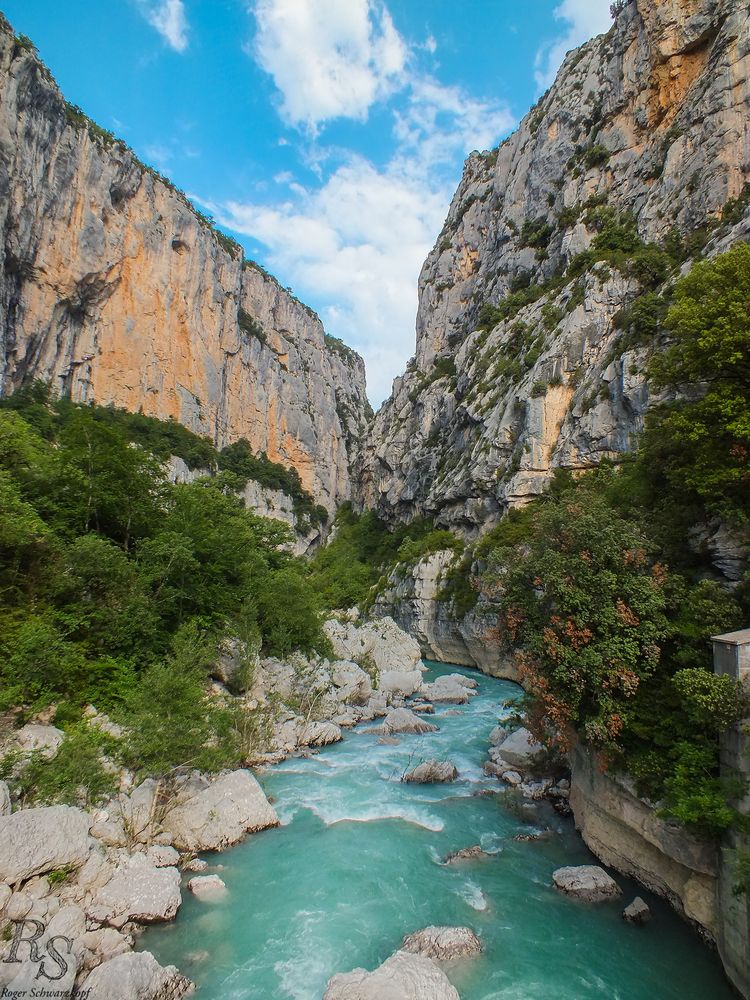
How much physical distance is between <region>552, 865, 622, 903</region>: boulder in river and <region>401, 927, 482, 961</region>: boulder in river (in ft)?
6.71

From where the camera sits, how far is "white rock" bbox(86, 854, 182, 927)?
693 centimetres

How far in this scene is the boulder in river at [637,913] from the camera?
7.54m

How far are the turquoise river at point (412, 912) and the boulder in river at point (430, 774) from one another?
546mm

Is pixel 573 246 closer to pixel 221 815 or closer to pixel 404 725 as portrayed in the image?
pixel 404 725

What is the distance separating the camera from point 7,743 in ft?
29.0

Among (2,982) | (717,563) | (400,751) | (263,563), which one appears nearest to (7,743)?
(2,982)

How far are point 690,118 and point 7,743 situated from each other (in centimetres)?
4185

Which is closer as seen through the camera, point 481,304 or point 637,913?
point 637,913

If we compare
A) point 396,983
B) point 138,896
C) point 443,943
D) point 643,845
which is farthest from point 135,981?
point 643,845

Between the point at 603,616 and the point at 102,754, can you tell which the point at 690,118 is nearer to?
the point at 603,616

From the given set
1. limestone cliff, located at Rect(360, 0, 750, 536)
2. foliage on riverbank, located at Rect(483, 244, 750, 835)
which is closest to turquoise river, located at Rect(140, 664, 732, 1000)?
foliage on riverbank, located at Rect(483, 244, 750, 835)

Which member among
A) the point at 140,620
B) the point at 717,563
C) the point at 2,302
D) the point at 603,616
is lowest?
the point at 140,620

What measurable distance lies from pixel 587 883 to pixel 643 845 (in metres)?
1.14

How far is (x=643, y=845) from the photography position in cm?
809
